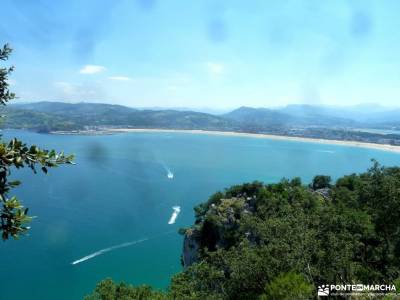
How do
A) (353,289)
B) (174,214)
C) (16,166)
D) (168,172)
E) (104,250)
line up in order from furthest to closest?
(168,172)
(174,214)
(104,250)
(353,289)
(16,166)

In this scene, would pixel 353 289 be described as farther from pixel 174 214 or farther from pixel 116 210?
pixel 116 210

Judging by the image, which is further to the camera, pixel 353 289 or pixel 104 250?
pixel 104 250

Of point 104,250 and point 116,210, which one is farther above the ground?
point 116,210

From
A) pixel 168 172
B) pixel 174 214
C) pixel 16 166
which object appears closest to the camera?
pixel 16 166

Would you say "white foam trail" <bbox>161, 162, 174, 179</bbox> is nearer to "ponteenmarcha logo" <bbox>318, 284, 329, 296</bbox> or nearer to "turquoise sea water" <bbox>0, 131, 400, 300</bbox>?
"turquoise sea water" <bbox>0, 131, 400, 300</bbox>

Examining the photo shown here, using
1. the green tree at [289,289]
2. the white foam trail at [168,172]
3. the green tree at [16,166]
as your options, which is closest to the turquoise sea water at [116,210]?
the white foam trail at [168,172]

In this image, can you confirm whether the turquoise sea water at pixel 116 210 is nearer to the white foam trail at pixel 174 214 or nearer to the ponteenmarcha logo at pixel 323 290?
the white foam trail at pixel 174 214

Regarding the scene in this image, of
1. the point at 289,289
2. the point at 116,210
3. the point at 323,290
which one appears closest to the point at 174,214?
the point at 116,210

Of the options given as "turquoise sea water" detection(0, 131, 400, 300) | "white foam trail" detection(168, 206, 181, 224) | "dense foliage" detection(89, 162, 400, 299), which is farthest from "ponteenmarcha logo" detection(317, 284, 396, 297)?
"white foam trail" detection(168, 206, 181, 224)
